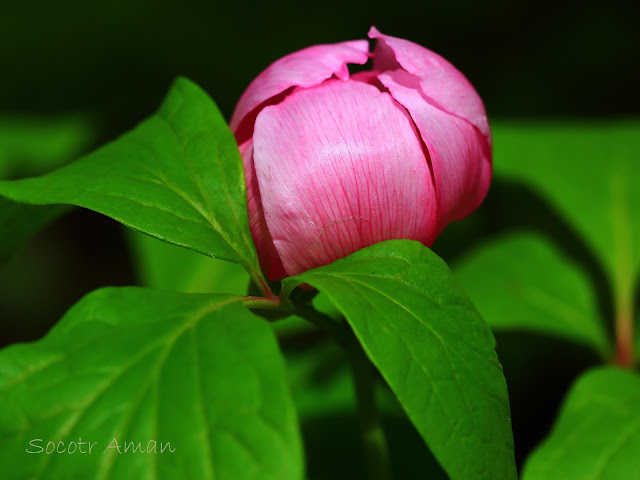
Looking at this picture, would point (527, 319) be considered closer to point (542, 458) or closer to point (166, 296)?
point (542, 458)

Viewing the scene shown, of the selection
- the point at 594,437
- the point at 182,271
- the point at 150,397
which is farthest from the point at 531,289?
the point at 150,397

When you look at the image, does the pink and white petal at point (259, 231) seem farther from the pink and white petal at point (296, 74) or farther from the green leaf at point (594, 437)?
the green leaf at point (594, 437)

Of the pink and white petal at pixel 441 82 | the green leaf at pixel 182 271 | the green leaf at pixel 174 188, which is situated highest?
the pink and white petal at pixel 441 82

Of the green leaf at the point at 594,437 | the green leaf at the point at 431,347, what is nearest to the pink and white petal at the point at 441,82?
the green leaf at the point at 431,347

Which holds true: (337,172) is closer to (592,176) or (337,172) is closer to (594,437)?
(594,437)

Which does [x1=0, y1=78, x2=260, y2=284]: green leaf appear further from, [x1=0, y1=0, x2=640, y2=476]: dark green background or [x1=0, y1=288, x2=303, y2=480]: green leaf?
[x1=0, y1=0, x2=640, y2=476]: dark green background

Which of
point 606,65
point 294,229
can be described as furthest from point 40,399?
point 606,65
